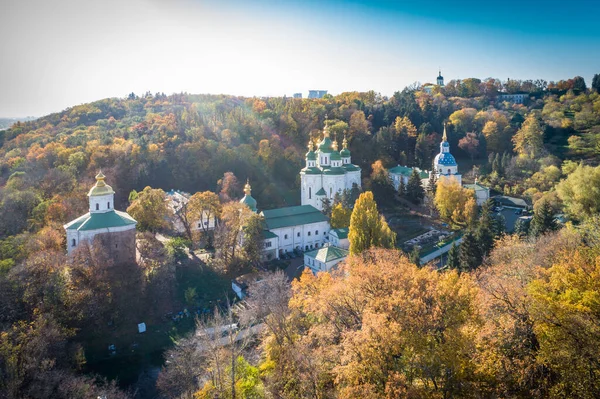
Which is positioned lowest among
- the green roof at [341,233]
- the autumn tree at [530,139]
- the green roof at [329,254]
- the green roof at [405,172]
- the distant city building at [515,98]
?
the green roof at [329,254]

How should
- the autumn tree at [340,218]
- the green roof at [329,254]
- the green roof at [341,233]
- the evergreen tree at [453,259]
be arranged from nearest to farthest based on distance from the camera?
the evergreen tree at [453,259]
the green roof at [329,254]
the green roof at [341,233]
the autumn tree at [340,218]

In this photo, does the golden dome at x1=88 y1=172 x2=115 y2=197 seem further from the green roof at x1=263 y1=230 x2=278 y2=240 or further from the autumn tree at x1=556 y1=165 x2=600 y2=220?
the autumn tree at x1=556 y1=165 x2=600 y2=220

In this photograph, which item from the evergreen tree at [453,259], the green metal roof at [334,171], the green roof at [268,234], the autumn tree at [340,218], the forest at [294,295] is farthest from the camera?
the green metal roof at [334,171]

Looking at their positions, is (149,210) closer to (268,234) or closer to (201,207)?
(201,207)

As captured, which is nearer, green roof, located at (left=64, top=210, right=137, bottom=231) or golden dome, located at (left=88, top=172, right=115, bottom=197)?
green roof, located at (left=64, top=210, right=137, bottom=231)

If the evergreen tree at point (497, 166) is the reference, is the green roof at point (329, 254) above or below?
below

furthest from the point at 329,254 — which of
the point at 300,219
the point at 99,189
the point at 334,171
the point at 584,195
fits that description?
the point at 584,195

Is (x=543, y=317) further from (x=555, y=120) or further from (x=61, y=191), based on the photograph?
(x=555, y=120)

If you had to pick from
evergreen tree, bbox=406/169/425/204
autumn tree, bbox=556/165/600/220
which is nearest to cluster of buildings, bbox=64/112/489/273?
evergreen tree, bbox=406/169/425/204

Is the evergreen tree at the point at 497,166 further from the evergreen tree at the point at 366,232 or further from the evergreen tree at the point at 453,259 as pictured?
the evergreen tree at the point at 366,232

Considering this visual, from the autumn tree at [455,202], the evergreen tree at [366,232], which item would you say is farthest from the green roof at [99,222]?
the autumn tree at [455,202]
